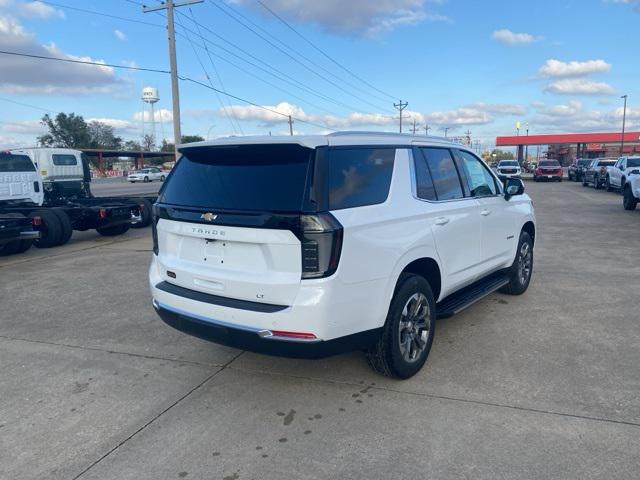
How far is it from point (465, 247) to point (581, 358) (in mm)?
1336

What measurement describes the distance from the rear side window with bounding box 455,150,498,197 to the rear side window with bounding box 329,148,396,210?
143cm

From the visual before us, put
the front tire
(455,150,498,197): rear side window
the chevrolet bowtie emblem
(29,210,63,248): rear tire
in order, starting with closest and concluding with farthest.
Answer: the chevrolet bowtie emblem → the front tire → (455,150,498,197): rear side window → (29,210,63,248): rear tire

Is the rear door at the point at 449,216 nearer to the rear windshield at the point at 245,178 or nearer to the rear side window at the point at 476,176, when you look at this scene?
the rear side window at the point at 476,176

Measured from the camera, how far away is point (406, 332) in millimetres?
3887

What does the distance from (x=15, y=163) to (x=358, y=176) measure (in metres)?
11.0

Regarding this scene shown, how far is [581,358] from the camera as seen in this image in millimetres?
4285

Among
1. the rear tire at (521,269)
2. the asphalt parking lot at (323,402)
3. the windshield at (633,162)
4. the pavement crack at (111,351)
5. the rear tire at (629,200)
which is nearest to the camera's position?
the asphalt parking lot at (323,402)

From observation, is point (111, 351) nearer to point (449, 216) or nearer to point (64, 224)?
point (449, 216)

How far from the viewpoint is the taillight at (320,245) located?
3.10m

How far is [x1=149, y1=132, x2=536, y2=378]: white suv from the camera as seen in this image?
3166 mm

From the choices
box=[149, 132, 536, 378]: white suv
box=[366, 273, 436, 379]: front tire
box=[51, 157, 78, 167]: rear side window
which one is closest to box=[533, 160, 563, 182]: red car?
box=[51, 157, 78, 167]: rear side window

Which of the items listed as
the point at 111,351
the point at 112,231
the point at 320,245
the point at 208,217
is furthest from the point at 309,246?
the point at 112,231

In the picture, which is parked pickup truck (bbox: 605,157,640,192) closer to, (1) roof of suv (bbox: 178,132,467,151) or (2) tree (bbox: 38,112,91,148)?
(1) roof of suv (bbox: 178,132,467,151)

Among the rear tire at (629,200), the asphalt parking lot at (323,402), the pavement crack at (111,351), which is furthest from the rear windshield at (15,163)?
the rear tire at (629,200)
